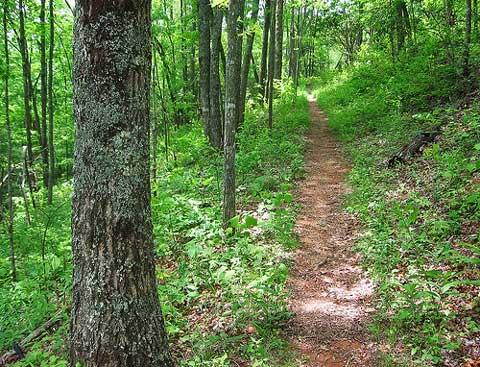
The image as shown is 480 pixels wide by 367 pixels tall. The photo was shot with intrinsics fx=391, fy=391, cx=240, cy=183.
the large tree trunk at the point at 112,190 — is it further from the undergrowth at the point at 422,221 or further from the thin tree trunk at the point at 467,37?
the thin tree trunk at the point at 467,37

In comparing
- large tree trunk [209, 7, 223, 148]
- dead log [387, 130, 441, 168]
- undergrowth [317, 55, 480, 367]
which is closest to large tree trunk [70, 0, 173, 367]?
undergrowth [317, 55, 480, 367]

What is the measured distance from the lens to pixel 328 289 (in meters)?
5.30

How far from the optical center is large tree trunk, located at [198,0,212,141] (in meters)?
12.0

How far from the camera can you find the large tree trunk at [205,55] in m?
12.0

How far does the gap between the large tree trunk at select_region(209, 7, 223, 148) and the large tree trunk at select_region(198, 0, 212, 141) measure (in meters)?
0.20

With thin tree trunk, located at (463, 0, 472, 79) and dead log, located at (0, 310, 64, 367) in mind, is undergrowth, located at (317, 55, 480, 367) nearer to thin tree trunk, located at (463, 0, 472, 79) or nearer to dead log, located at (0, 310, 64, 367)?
thin tree trunk, located at (463, 0, 472, 79)

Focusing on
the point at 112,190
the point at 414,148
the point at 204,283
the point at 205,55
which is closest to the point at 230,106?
the point at 204,283

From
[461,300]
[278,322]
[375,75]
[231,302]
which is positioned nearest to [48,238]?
[231,302]

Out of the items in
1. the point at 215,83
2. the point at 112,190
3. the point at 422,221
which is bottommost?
the point at 422,221

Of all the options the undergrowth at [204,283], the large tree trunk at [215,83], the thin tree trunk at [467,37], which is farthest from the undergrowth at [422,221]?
the large tree trunk at [215,83]

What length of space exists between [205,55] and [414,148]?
6.81 meters

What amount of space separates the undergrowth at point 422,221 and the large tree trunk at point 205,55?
4790mm

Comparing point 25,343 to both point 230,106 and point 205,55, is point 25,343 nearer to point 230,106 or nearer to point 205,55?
point 230,106

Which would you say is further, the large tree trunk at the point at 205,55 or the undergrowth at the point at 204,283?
the large tree trunk at the point at 205,55
